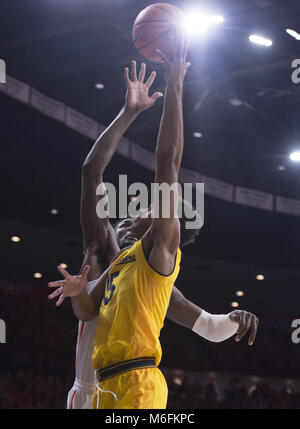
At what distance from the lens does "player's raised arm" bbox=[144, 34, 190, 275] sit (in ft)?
8.99

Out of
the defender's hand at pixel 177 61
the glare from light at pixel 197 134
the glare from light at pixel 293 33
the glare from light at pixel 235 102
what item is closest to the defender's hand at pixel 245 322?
the defender's hand at pixel 177 61

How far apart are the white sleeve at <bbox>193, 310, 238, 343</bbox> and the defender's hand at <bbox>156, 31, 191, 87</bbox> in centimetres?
131

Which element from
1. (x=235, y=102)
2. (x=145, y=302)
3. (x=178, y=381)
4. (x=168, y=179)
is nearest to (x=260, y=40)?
(x=235, y=102)

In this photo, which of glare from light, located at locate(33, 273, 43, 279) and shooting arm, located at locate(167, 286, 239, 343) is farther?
glare from light, located at locate(33, 273, 43, 279)

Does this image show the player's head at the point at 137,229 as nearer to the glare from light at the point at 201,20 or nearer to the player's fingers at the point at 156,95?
the player's fingers at the point at 156,95

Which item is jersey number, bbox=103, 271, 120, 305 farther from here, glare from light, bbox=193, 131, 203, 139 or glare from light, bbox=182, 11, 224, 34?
glare from light, bbox=193, 131, 203, 139

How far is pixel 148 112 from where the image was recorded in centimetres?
1289

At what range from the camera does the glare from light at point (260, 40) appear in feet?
32.2

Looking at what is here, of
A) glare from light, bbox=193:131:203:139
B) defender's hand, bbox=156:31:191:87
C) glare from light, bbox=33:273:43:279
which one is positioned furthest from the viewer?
glare from light, bbox=33:273:43:279

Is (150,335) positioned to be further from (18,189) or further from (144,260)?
(18,189)

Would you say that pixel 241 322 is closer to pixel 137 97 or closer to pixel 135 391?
pixel 135 391

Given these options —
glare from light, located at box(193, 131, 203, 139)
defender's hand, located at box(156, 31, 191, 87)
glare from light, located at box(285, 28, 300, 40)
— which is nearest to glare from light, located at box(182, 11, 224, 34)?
glare from light, located at box(285, 28, 300, 40)

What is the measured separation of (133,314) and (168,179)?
64cm

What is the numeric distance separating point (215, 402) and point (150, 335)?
12.5 m
